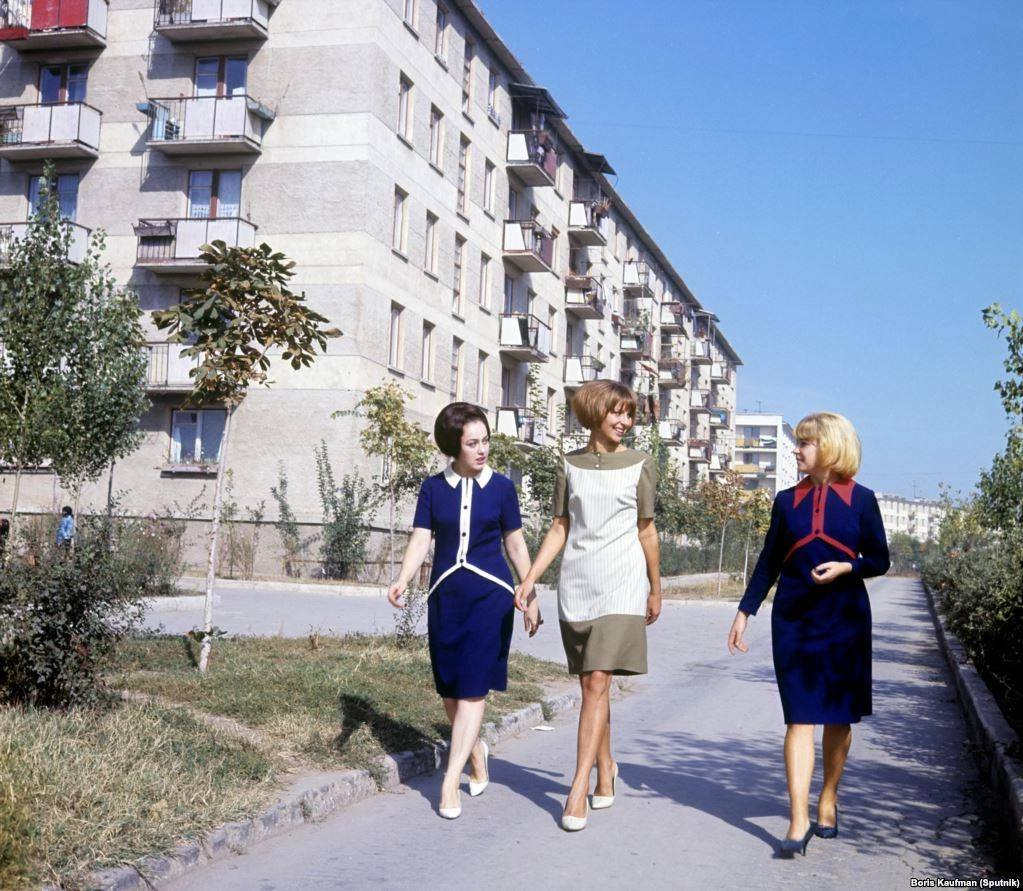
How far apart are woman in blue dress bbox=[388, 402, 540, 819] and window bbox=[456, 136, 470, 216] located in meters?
30.8

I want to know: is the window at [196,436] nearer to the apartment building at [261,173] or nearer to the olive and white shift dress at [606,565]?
the apartment building at [261,173]

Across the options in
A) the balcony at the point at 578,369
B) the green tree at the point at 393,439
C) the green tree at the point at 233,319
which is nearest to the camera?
the green tree at the point at 233,319

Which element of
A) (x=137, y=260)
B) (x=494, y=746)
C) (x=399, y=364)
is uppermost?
(x=137, y=260)

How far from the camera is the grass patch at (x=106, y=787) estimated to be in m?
4.38

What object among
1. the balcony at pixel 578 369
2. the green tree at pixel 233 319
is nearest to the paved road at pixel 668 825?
the green tree at pixel 233 319

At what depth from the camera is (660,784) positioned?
7.14 metres

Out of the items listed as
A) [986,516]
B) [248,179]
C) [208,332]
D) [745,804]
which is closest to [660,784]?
[745,804]

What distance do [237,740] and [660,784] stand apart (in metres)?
2.40

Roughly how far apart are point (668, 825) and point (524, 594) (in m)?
1.33

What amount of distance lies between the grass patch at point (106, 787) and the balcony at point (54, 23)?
2824 cm

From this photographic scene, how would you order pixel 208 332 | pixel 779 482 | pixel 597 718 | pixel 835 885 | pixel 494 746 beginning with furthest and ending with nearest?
1. pixel 779 482
2. pixel 208 332
3. pixel 494 746
4. pixel 597 718
5. pixel 835 885

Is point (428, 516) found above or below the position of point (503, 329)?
below

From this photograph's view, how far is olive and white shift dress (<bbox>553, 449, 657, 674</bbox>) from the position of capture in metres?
5.76

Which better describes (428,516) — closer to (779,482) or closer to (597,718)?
(597,718)
